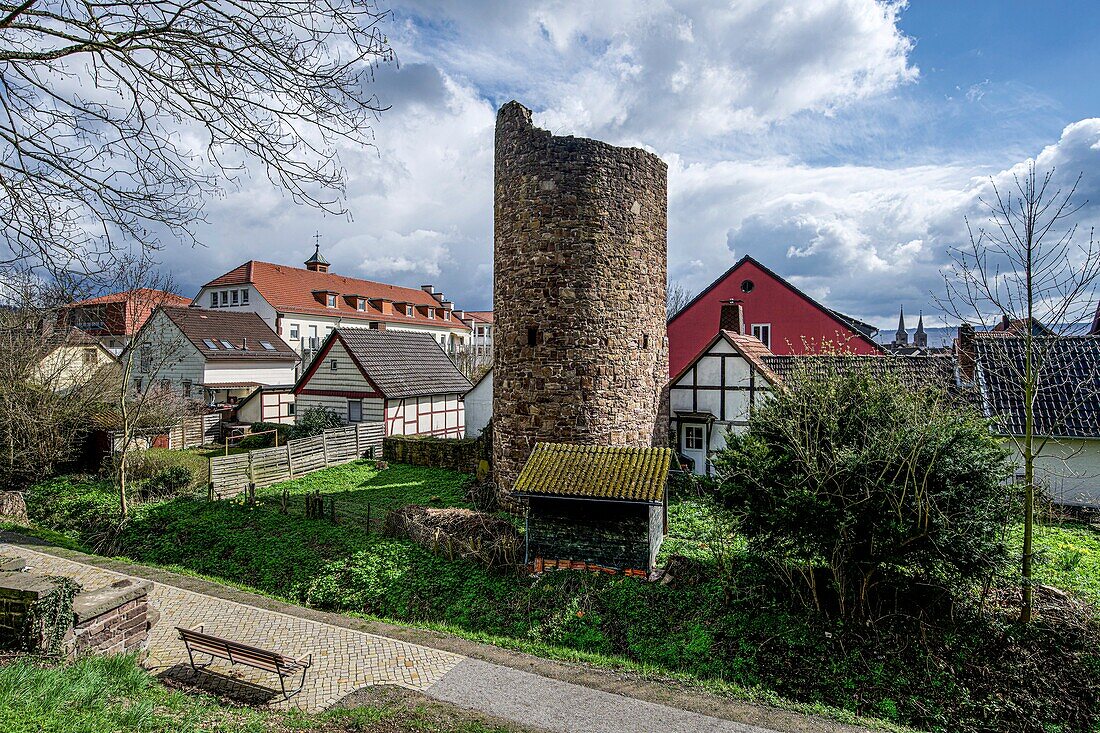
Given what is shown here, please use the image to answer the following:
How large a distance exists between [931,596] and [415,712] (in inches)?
294

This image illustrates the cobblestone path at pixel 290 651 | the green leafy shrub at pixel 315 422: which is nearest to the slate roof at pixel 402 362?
the green leafy shrub at pixel 315 422

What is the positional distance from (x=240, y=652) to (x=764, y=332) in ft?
72.7

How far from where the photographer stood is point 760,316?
2455 cm

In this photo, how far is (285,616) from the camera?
30.1 feet

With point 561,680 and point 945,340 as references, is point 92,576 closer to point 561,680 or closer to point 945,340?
point 561,680

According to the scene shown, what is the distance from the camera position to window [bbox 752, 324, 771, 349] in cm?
2436

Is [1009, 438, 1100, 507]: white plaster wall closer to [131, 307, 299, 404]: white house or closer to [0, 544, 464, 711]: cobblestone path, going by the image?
[0, 544, 464, 711]: cobblestone path

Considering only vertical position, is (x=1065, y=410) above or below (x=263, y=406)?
above

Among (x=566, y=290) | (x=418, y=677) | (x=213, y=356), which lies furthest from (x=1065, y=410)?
(x=213, y=356)

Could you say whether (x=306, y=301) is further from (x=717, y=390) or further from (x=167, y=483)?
(x=717, y=390)

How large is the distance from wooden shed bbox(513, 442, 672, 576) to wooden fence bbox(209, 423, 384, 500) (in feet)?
27.6

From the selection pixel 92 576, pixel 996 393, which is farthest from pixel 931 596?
pixel 92 576

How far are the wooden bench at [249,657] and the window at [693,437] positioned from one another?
39.6 feet

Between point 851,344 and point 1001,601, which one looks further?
point 851,344
